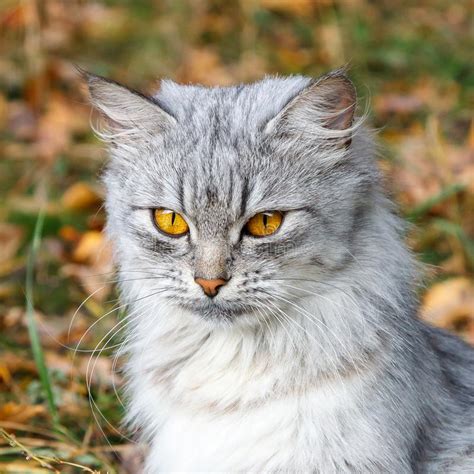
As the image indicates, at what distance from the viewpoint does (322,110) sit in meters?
2.93

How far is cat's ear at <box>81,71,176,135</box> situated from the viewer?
3.01 meters

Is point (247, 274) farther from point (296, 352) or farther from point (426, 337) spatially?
point (426, 337)

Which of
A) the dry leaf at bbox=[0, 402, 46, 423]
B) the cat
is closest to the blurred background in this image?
the dry leaf at bbox=[0, 402, 46, 423]

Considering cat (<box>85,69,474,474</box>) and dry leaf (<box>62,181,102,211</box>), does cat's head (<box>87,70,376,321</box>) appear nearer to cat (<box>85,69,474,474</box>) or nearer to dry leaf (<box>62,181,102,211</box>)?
cat (<box>85,69,474,474</box>)

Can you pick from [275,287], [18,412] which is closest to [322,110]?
[275,287]

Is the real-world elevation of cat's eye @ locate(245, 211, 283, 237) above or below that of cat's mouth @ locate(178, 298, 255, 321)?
above

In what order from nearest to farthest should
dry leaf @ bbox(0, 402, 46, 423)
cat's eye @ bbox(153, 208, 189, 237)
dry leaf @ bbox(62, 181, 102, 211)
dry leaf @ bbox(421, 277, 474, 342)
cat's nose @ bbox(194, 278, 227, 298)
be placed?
cat's nose @ bbox(194, 278, 227, 298) → cat's eye @ bbox(153, 208, 189, 237) → dry leaf @ bbox(0, 402, 46, 423) → dry leaf @ bbox(421, 277, 474, 342) → dry leaf @ bbox(62, 181, 102, 211)

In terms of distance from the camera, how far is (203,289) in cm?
284

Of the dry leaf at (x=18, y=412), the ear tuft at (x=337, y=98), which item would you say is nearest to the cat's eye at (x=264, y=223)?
the ear tuft at (x=337, y=98)

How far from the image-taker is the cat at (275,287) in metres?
2.85

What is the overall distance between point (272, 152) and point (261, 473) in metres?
1.03

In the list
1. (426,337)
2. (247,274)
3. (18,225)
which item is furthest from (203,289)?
(18,225)

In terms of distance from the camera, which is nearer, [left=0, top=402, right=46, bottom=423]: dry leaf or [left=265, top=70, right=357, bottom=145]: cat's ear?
[left=265, top=70, right=357, bottom=145]: cat's ear

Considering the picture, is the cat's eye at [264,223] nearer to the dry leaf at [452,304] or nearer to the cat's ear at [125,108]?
the cat's ear at [125,108]
